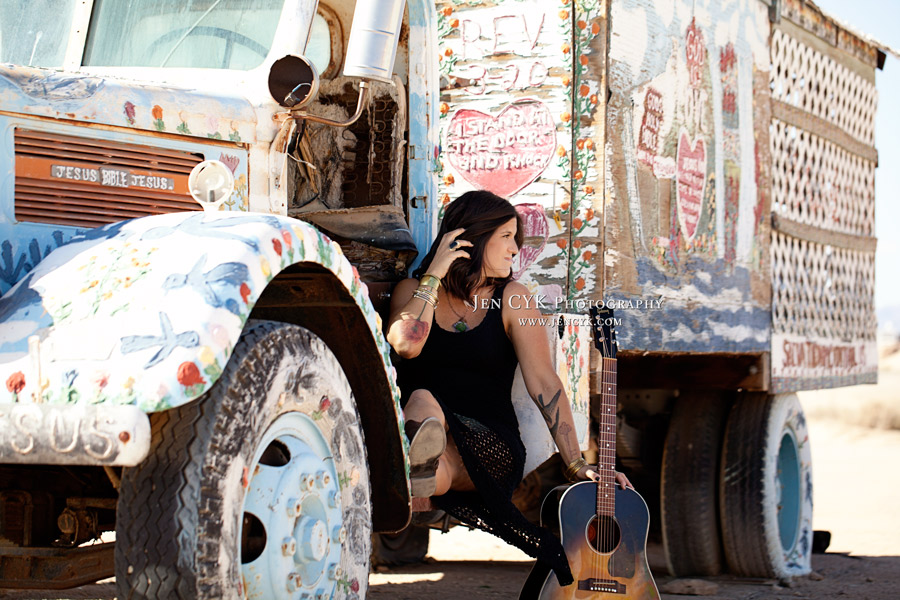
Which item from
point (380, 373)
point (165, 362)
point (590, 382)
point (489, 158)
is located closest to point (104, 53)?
point (380, 373)

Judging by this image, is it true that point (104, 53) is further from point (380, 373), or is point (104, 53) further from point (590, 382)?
point (590, 382)

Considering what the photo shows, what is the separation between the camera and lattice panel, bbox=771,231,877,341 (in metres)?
7.01

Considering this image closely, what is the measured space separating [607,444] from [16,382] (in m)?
2.69

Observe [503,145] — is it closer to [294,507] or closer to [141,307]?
[294,507]

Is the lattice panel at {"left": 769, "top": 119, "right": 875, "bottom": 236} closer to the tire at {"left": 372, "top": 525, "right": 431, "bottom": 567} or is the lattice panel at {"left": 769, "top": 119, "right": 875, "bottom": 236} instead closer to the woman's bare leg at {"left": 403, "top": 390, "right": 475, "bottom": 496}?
the tire at {"left": 372, "top": 525, "right": 431, "bottom": 567}

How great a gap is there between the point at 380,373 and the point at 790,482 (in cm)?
465

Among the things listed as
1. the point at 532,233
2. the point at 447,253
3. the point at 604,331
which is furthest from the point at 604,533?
the point at 532,233

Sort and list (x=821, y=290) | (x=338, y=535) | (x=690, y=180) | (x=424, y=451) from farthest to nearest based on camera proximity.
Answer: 1. (x=821, y=290)
2. (x=690, y=180)
3. (x=424, y=451)
4. (x=338, y=535)

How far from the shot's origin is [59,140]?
10.3 ft

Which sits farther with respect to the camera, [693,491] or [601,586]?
[693,491]

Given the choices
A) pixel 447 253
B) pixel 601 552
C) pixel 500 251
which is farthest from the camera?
pixel 500 251

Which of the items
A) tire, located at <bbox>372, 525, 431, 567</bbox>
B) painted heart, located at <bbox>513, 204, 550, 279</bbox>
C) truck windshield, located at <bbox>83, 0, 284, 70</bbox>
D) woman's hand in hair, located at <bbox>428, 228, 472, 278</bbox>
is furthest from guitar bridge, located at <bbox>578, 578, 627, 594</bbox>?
tire, located at <bbox>372, 525, 431, 567</bbox>

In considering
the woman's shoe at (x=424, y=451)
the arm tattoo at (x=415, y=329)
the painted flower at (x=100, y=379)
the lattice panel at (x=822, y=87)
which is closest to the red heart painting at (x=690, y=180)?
the lattice panel at (x=822, y=87)

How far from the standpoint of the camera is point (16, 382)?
2.54 meters
